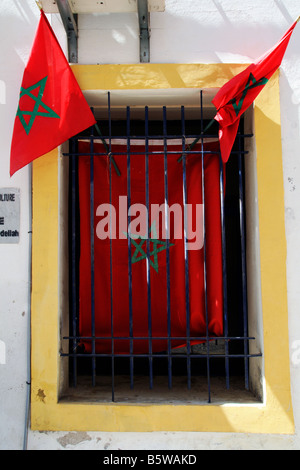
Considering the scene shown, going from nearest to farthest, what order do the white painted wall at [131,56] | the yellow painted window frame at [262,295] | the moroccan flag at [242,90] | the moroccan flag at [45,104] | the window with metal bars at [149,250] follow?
the moroccan flag at [242,90] → the moroccan flag at [45,104] → the yellow painted window frame at [262,295] → the white painted wall at [131,56] → the window with metal bars at [149,250]

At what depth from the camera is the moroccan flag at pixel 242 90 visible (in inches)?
119

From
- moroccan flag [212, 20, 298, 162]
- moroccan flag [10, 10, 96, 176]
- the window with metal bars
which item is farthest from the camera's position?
the window with metal bars

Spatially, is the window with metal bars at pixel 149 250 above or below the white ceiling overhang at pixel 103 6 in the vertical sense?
below

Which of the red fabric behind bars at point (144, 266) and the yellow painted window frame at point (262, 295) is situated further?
the red fabric behind bars at point (144, 266)

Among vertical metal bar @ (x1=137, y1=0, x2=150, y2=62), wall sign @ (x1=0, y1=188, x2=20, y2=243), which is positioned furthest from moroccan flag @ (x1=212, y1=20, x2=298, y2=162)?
wall sign @ (x1=0, y1=188, x2=20, y2=243)

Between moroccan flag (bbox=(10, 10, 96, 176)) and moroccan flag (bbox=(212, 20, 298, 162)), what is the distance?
0.98 m

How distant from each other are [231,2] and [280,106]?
0.93 metres

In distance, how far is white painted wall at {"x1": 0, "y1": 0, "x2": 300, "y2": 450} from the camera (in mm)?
3391

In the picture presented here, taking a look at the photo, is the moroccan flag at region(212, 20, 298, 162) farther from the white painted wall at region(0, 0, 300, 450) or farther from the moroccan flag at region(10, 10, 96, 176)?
the moroccan flag at region(10, 10, 96, 176)

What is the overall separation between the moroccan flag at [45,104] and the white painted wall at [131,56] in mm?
375

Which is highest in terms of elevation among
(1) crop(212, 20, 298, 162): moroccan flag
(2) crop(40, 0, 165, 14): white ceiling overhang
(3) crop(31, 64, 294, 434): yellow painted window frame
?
(2) crop(40, 0, 165, 14): white ceiling overhang

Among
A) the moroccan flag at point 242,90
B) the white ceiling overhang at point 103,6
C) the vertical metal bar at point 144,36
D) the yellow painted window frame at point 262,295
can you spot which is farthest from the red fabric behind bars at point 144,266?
the white ceiling overhang at point 103,6

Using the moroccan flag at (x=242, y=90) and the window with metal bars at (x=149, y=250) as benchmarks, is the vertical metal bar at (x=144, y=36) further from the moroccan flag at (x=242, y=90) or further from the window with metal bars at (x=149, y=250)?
the moroccan flag at (x=242, y=90)

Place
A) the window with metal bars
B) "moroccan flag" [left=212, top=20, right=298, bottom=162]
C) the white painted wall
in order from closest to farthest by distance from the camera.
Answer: "moroccan flag" [left=212, top=20, right=298, bottom=162], the white painted wall, the window with metal bars
